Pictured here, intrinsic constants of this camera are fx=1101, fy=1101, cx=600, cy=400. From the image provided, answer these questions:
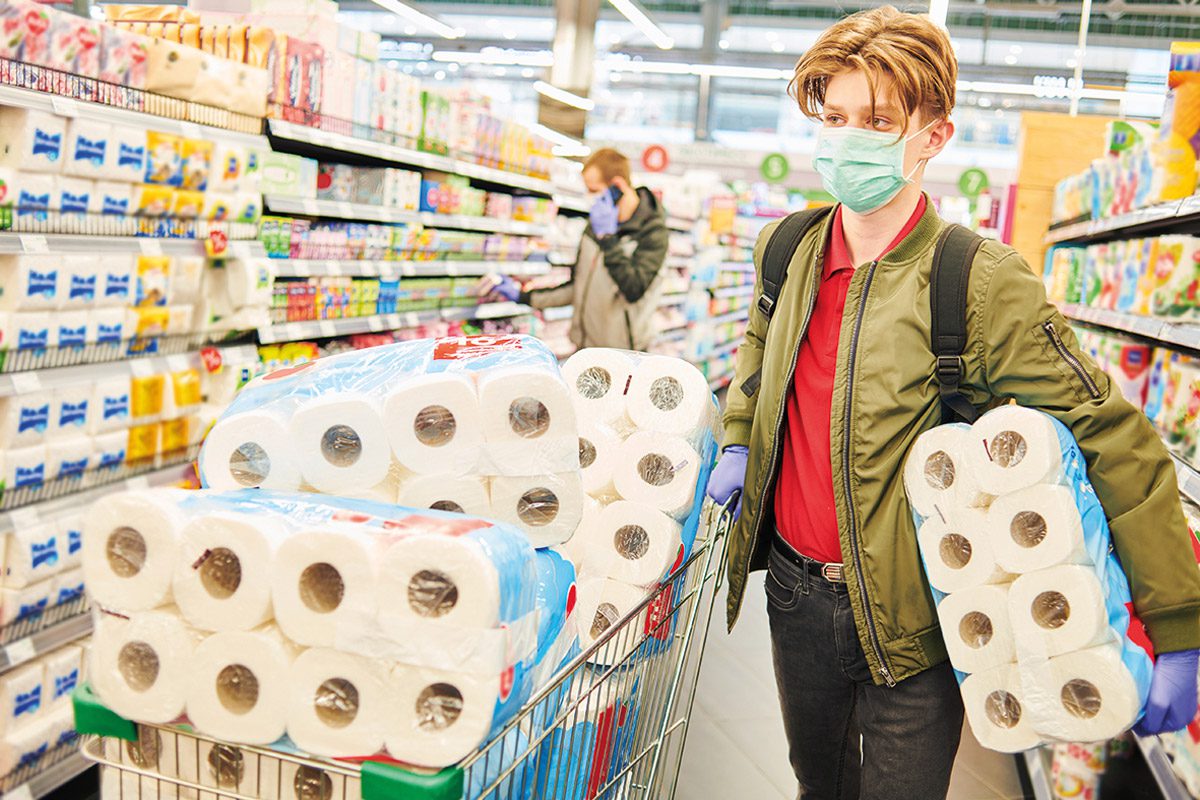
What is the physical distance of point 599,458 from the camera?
227 centimetres

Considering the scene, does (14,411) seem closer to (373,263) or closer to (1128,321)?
(373,263)

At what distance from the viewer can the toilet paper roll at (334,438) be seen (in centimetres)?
158

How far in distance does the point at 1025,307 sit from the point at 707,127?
2160 centimetres

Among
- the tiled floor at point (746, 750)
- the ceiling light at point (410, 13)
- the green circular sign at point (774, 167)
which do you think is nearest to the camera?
the tiled floor at point (746, 750)

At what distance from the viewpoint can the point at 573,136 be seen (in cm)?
1526

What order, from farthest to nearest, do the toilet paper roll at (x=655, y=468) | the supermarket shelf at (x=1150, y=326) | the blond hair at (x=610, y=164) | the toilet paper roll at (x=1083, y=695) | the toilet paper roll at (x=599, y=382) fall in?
1. the blond hair at (x=610, y=164)
2. the supermarket shelf at (x=1150, y=326)
3. the toilet paper roll at (x=599, y=382)
4. the toilet paper roll at (x=655, y=468)
5. the toilet paper roll at (x=1083, y=695)

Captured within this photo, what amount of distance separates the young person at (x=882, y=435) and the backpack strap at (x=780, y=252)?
0.03m

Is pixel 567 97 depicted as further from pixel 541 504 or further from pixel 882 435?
pixel 541 504

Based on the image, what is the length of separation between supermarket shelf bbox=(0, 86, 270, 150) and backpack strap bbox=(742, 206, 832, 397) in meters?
1.97

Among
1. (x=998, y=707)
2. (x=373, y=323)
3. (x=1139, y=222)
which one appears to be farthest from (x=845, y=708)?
(x=373, y=323)

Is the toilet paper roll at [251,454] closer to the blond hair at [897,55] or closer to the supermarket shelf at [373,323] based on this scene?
the blond hair at [897,55]

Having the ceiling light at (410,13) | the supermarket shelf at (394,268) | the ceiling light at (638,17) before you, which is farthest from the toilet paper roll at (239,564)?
the ceiling light at (638,17)

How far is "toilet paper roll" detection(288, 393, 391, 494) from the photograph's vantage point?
62.2 inches

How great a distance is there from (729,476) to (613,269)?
392cm
